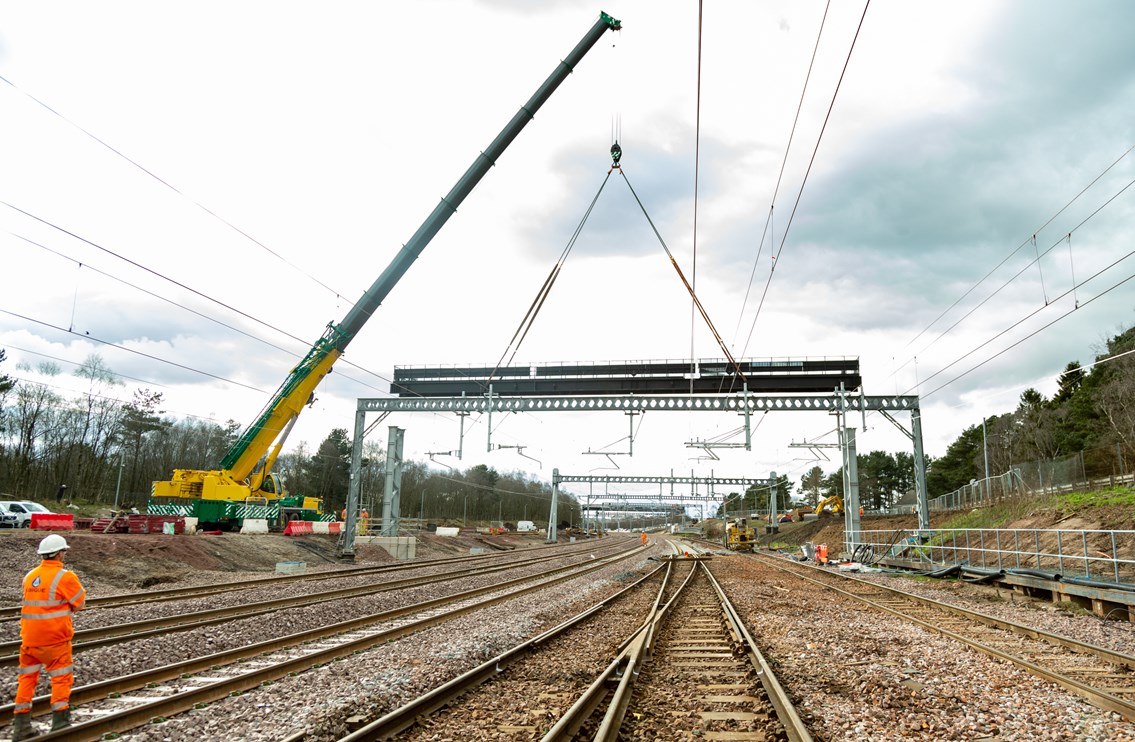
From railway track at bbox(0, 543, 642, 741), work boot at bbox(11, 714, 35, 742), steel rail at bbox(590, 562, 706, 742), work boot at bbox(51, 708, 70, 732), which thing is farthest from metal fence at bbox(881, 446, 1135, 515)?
work boot at bbox(11, 714, 35, 742)

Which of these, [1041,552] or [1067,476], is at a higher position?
[1067,476]

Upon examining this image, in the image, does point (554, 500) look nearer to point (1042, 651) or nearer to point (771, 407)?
point (771, 407)

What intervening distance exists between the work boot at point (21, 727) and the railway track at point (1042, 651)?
11208 millimetres

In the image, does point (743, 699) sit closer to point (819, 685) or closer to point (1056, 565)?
point (819, 685)

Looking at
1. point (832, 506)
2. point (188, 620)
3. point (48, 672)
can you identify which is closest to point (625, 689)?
point (48, 672)

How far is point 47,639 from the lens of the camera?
6613 mm

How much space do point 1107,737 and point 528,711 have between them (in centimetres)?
582

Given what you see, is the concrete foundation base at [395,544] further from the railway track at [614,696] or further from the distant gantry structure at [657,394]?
the railway track at [614,696]

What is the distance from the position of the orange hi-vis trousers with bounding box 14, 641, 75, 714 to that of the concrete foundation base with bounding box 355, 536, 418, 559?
3108 cm

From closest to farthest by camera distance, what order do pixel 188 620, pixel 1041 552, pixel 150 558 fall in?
pixel 188 620 < pixel 1041 552 < pixel 150 558

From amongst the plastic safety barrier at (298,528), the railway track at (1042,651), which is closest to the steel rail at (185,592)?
the plastic safety barrier at (298,528)

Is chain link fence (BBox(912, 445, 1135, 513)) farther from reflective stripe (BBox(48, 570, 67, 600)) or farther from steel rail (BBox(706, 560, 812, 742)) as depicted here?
reflective stripe (BBox(48, 570, 67, 600))

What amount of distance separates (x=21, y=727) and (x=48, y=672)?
1.60 feet

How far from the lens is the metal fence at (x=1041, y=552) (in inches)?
689
